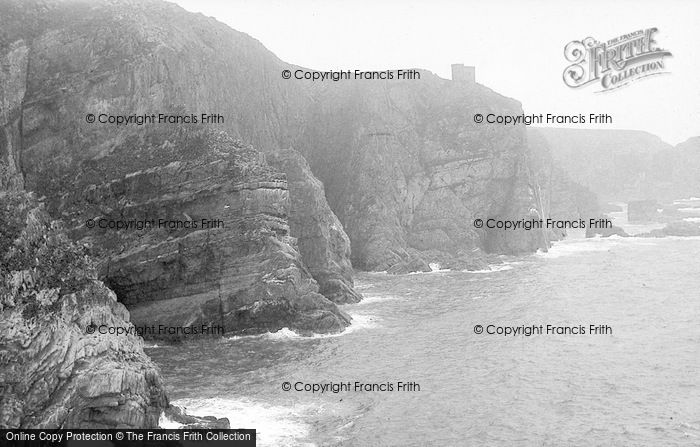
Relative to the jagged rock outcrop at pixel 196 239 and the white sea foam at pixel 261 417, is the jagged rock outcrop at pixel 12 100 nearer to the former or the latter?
the jagged rock outcrop at pixel 196 239

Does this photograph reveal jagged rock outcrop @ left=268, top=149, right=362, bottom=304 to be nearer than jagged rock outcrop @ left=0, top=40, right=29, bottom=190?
No

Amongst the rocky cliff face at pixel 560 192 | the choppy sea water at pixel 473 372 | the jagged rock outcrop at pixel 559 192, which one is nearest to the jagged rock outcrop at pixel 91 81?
the choppy sea water at pixel 473 372

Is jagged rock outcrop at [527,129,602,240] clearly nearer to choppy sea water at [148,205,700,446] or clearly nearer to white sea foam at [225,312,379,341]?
choppy sea water at [148,205,700,446]

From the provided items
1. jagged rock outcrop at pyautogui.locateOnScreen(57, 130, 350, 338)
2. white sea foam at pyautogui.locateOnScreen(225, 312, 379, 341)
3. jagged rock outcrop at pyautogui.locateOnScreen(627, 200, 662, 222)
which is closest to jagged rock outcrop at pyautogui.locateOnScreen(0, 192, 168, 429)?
white sea foam at pyautogui.locateOnScreen(225, 312, 379, 341)

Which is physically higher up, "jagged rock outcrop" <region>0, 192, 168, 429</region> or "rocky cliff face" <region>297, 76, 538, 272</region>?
"rocky cliff face" <region>297, 76, 538, 272</region>

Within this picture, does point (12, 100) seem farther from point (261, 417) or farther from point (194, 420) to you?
point (261, 417)

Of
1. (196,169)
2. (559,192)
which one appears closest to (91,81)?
(196,169)

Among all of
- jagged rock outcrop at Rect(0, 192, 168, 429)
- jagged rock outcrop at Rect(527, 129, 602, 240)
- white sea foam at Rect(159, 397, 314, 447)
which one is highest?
jagged rock outcrop at Rect(527, 129, 602, 240)
